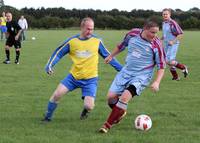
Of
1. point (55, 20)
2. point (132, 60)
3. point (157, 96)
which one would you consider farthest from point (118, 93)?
point (55, 20)

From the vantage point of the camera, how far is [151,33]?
299 inches

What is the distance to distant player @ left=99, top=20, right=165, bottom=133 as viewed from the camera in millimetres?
7754

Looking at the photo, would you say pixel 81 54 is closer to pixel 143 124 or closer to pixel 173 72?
pixel 143 124

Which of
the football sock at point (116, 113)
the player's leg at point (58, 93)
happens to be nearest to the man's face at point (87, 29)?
the player's leg at point (58, 93)

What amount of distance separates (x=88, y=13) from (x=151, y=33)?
79083 mm

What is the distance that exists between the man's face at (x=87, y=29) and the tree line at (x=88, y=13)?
66585mm

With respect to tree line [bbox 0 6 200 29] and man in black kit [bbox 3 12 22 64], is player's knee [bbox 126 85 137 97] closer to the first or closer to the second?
man in black kit [bbox 3 12 22 64]

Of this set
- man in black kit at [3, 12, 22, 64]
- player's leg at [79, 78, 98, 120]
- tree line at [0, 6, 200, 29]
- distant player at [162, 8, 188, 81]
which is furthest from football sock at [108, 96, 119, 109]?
tree line at [0, 6, 200, 29]

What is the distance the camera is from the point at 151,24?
7516 mm

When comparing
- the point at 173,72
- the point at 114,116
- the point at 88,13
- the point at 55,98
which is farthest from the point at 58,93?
the point at 88,13

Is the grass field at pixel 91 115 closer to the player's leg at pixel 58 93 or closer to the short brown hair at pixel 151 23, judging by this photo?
the player's leg at pixel 58 93

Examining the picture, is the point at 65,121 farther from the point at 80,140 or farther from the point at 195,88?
the point at 195,88

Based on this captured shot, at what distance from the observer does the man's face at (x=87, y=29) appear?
823cm

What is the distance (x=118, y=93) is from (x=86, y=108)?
0.78 meters
